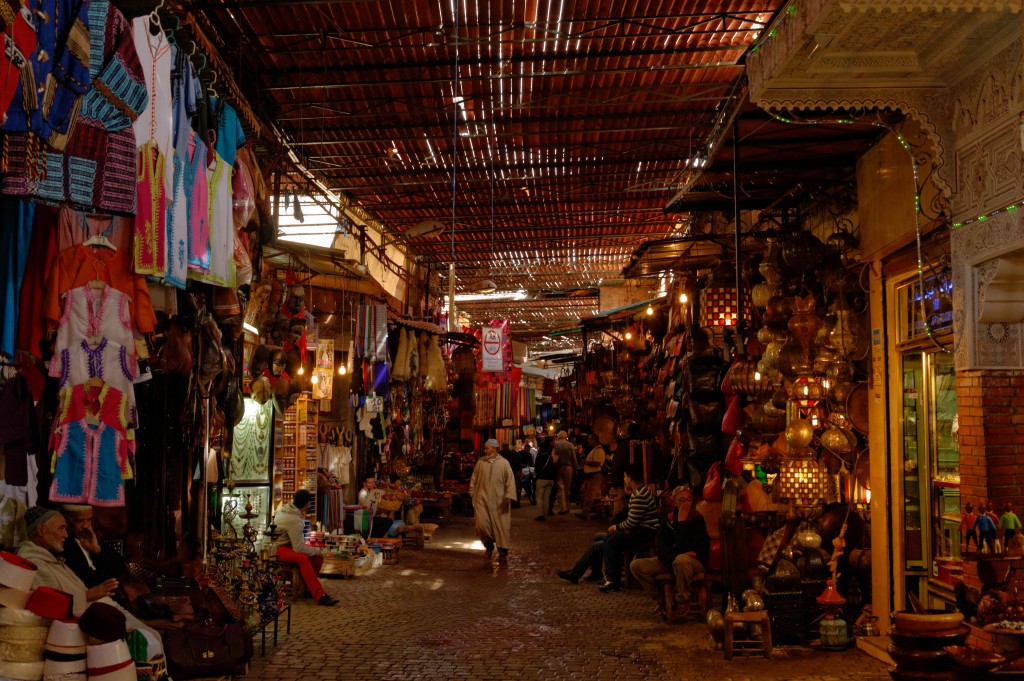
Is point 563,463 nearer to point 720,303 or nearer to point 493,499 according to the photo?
point 493,499

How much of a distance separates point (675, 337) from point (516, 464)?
9506 millimetres

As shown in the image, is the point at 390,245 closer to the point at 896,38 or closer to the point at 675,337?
the point at 675,337

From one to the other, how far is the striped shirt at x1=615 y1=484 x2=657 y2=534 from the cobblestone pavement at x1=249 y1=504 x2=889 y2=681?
2.28 ft

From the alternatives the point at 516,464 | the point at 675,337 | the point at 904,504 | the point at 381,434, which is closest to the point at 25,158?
the point at 904,504

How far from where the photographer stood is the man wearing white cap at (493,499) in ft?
38.5

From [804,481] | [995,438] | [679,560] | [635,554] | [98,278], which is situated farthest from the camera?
[635,554]

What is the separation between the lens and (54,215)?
4328 millimetres

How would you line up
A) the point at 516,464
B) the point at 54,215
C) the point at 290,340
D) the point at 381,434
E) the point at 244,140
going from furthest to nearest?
the point at 516,464 < the point at 381,434 < the point at 290,340 < the point at 244,140 < the point at 54,215

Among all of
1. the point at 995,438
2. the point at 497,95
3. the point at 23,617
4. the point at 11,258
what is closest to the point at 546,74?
the point at 497,95

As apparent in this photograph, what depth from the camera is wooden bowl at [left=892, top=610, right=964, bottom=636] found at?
4.46m

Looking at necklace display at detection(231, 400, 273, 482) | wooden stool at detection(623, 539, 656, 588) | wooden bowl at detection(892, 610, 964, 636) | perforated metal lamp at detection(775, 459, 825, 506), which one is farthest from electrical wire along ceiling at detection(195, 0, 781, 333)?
wooden bowl at detection(892, 610, 964, 636)

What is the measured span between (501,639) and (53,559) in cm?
383

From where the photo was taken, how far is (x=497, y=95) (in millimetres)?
10258

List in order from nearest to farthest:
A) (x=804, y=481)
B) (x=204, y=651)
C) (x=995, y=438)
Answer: (x=995, y=438), (x=204, y=651), (x=804, y=481)
